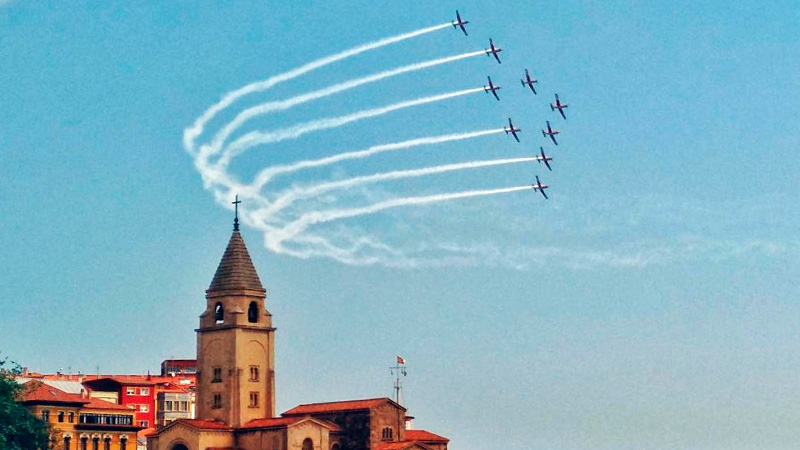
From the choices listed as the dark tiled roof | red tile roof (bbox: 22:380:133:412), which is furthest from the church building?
red tile roof (bbox: 22:380:133:412)

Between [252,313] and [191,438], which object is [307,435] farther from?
[252,313]

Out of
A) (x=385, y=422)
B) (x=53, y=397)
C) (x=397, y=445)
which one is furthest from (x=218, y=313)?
(x=397, y=445)

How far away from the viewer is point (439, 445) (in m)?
157

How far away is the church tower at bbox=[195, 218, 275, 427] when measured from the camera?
145 metres

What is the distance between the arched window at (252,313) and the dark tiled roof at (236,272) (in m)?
1.62

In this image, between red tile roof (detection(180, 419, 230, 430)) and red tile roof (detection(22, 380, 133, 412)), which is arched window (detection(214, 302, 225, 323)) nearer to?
red tile roof (detection(180, 419, 230, 430))

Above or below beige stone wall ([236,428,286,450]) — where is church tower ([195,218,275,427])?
above

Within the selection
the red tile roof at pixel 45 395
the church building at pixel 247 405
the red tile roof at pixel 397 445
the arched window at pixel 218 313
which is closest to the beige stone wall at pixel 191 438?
the church building at pixel 247 405

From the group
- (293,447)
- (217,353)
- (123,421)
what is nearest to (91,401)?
(123,421)

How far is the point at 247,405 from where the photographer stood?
14488 centimetres

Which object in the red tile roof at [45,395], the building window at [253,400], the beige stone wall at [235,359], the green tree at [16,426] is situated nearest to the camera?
the green tree at [16,426]

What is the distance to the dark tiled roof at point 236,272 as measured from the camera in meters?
147

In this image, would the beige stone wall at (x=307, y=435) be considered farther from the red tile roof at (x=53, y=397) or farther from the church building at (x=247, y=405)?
the red tile roof at (x=53, y=397)

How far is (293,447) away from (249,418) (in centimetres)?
928
